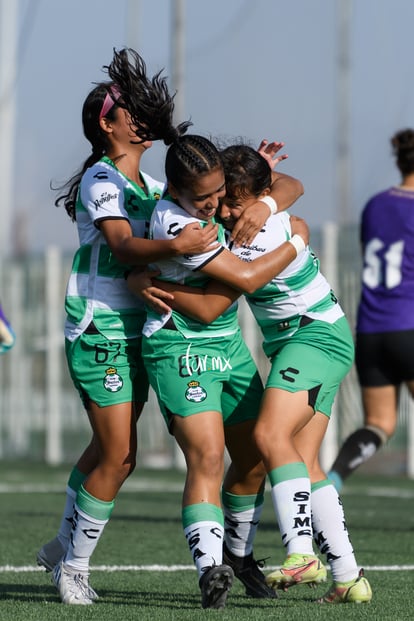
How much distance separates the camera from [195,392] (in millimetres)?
5078

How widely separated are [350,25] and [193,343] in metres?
16.2

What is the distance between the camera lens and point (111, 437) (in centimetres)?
540

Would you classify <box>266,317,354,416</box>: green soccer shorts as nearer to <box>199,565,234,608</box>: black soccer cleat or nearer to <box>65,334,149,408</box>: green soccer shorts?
<box>65,334,149,408</box>: green soccer shorts

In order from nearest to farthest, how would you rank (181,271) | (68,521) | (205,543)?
(205,543)
(181,271)
(68,521)

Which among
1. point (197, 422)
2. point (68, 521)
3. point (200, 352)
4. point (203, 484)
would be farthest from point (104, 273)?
point (68, 521)

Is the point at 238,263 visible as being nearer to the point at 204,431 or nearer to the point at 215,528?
the point at 204,431

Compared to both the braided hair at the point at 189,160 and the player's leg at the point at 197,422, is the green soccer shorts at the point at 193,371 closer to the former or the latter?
the player's leg at the point at 197,422

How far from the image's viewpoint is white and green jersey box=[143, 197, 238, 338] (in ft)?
16.5

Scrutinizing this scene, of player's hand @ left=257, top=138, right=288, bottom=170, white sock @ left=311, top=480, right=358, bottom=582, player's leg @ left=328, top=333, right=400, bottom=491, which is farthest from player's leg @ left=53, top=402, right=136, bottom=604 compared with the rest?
player's leg @ left=328, top=333, right=400, bottom=491

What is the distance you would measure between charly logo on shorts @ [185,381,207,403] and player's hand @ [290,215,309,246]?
0.73 metres

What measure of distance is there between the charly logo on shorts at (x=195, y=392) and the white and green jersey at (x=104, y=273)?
0.50 m

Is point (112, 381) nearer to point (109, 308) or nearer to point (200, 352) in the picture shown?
point (109, 308)

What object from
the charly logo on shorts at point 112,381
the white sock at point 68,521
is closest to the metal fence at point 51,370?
the white sock at point 68,521

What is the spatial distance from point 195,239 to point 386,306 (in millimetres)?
3507
